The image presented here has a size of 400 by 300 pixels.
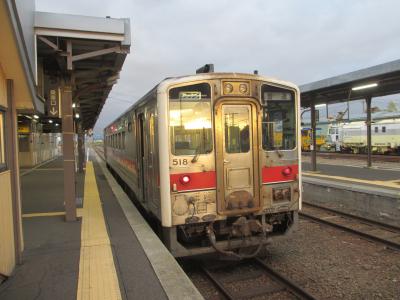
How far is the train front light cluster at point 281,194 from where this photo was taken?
5.57 meters

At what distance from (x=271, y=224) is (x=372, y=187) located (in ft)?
18.8

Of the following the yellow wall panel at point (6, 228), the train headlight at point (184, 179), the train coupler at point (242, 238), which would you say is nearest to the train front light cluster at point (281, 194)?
the train coupler at point (242, 238)

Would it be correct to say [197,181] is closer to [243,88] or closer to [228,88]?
[228,88]

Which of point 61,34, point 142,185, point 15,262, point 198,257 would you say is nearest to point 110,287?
point 15,262

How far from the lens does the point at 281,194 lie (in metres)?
5.63

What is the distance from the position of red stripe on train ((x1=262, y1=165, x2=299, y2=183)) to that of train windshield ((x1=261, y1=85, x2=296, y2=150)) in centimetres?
31

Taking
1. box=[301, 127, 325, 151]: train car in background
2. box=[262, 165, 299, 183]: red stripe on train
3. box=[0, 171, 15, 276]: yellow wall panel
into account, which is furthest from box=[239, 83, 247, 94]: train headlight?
box=[301, 127, 325, 151]: train car in background

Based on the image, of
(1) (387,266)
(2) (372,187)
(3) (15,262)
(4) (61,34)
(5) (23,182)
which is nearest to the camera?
(3) (15,262)

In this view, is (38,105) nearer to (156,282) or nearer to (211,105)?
(211,105)

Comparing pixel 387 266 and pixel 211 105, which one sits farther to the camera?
pixel 387 266

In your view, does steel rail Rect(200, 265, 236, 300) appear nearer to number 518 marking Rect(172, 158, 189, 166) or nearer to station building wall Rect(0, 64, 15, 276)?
number 518 marking Rect(172, 158, 189, 166)

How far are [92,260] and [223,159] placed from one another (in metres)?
2.23

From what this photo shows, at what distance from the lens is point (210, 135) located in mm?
5211

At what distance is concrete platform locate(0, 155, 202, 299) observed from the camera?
12.2 feet
